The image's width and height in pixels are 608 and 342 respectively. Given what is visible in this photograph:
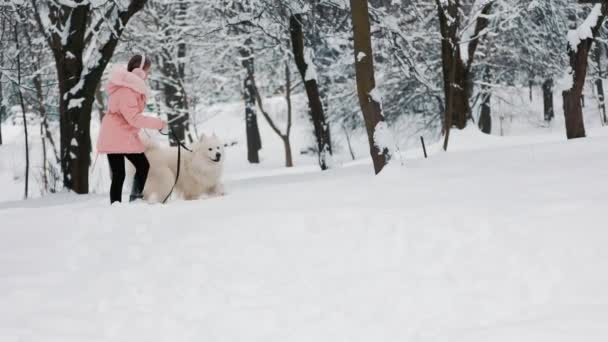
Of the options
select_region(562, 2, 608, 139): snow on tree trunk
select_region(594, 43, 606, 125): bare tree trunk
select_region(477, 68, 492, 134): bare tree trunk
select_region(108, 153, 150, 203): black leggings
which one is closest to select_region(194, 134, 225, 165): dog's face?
select_region(108, 153, 150, 203): black leggings

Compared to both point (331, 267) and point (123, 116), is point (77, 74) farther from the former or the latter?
point (331, 267)

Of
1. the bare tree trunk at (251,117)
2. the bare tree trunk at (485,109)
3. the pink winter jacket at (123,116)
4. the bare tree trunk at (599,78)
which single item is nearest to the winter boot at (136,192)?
the pink winter jacket at (123,116)

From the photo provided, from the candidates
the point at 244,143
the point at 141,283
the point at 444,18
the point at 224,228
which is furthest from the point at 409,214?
the point at 244,143

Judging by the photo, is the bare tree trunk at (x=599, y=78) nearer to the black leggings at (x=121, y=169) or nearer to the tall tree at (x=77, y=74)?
the tall tree at (x=77, y=74)

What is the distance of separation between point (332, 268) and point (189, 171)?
156 inches

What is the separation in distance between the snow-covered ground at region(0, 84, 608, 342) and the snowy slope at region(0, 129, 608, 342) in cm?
1

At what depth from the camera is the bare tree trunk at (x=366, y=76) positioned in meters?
7.60

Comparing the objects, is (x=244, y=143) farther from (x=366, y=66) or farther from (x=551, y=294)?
(x=551, y=294)

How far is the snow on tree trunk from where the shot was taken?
391 inches

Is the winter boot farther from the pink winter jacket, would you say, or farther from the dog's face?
the dog's face

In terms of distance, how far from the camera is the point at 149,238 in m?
5.41

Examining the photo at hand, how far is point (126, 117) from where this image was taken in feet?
22.7

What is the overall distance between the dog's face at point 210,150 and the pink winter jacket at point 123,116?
87 cm

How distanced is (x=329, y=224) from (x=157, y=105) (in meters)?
20.2
